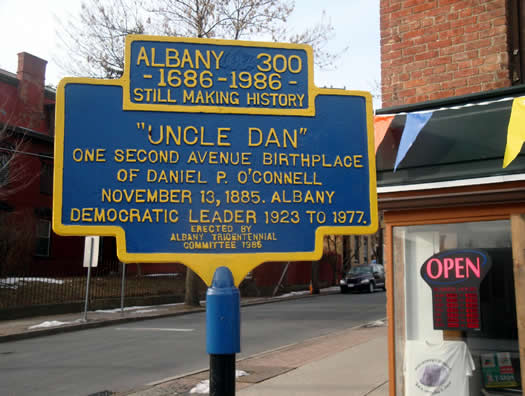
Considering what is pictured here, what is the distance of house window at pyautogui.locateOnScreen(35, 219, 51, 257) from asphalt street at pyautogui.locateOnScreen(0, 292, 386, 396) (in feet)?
29.8

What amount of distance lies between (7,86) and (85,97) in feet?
78.9

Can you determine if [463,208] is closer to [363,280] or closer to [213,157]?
[213,157]

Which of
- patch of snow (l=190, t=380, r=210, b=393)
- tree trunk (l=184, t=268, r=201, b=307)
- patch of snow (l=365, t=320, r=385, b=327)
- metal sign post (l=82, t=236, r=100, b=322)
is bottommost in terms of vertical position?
patch of snow (l=190, t=380, r=210, b=393)

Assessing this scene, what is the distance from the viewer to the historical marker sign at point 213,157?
298 cm

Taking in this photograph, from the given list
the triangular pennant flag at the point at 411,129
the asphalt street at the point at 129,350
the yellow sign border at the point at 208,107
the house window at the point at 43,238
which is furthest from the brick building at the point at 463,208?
the house window at the point at 43,238

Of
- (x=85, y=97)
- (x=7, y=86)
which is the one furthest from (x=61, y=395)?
(x=7, y=86)

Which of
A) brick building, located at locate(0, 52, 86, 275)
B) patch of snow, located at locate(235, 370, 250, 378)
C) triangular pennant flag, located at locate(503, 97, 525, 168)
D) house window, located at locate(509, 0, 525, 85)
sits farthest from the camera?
brick building, located at locate(0, 52, 86, 275)

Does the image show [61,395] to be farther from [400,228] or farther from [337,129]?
[337,129]

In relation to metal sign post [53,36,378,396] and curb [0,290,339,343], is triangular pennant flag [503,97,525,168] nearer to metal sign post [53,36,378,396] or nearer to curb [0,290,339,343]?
metal sign post [53,36,378,396]

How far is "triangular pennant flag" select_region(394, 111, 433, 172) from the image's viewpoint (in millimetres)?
4988

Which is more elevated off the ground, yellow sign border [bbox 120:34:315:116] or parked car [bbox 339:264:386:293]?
yellow sign border [bbox 120:34:315:116]

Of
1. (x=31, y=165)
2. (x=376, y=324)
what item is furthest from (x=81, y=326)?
(x=31, y=165)

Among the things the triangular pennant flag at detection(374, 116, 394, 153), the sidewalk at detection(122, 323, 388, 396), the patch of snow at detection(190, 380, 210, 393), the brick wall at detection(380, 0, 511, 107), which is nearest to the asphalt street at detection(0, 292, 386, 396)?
the sidewalk at detection(122, 323, 388, 396)

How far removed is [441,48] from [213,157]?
4.13 m
